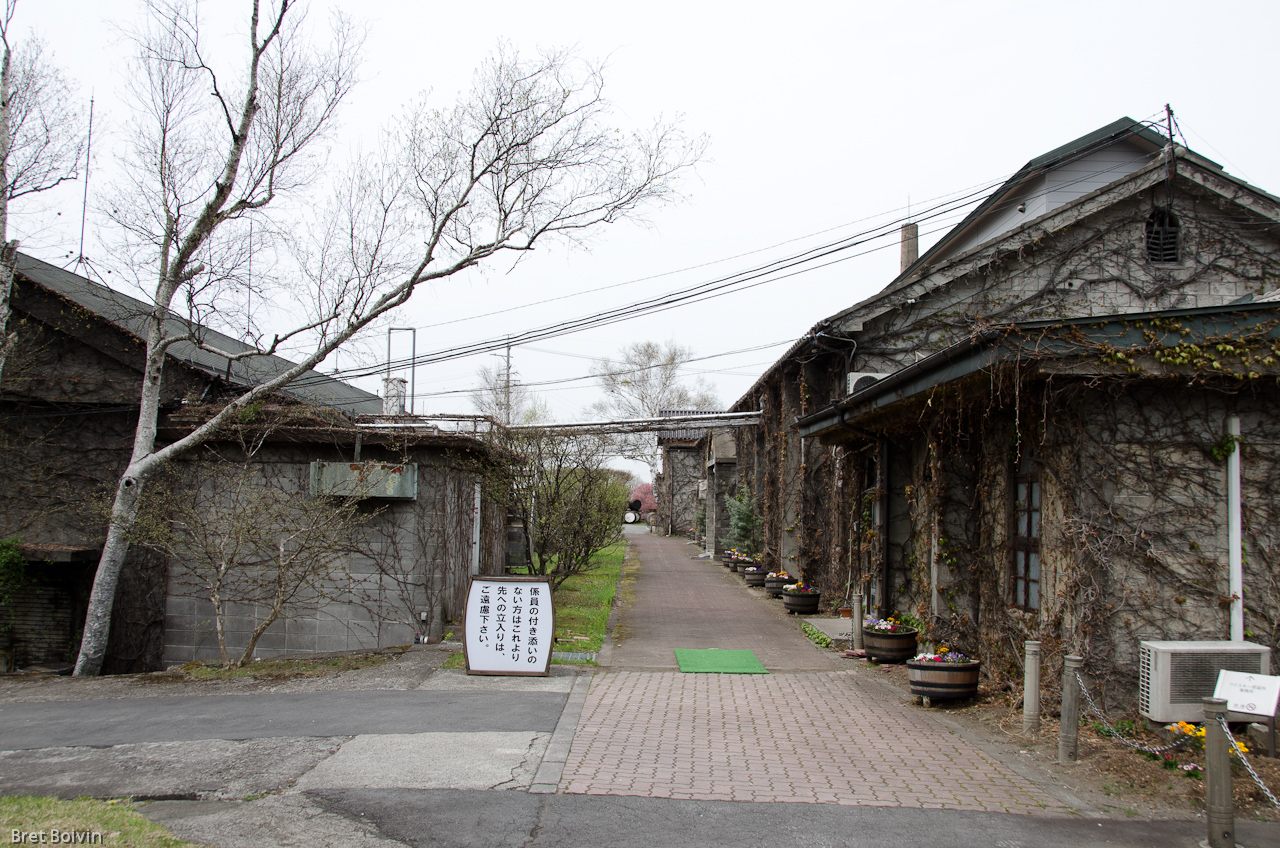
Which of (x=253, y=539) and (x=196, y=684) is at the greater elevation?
(x=253, y=539)

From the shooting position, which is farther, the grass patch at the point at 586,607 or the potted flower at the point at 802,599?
the potted flower at the point at 802,599

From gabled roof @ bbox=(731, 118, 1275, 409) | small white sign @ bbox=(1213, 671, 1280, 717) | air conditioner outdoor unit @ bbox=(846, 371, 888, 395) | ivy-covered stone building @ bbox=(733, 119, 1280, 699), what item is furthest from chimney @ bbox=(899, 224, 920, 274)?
small white sign @ bbox=(1213, 671, 1280, 717)

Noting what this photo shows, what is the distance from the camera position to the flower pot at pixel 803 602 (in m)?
14.7

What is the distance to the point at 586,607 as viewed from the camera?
50.6 ft

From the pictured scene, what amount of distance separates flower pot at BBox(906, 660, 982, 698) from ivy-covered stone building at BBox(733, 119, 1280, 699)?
41cm

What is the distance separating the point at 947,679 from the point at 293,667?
7518 mm

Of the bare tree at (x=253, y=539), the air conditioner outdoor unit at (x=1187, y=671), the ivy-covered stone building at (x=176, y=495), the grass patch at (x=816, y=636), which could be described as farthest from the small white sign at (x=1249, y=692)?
the ivy-covered stone building at (x=176, y=495)

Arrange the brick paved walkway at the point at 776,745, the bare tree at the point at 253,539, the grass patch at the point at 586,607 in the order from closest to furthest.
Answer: the brick paved walkway at the point at 776,745 < the bare tree at the point at 253,539 < the grass patch at the point at 586,607

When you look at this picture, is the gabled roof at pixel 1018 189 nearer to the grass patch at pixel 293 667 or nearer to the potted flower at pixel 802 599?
the potted flower at pixel 802 599

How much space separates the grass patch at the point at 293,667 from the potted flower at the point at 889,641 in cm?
602

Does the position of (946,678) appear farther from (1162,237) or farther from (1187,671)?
(1162,237)

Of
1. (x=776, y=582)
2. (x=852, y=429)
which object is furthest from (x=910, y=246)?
(x=852, y=429)

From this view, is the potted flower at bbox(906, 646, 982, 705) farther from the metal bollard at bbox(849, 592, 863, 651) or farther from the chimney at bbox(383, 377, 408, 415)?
the chimney at bbox(383, 377, 408, 415)

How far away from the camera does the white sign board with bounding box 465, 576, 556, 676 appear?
367 inches
